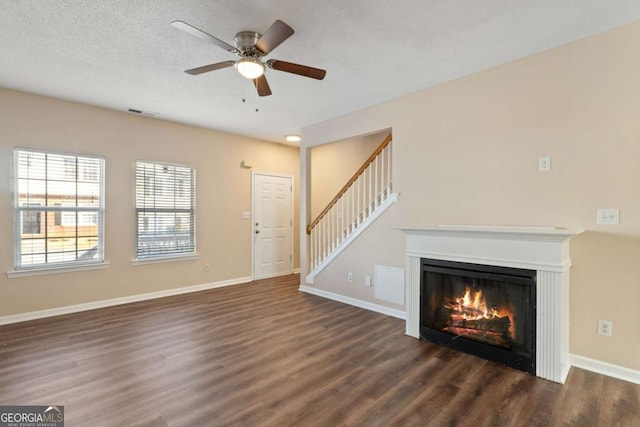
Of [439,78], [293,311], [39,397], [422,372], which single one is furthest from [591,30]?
[39,397]

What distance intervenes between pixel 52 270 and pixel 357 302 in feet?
13.0

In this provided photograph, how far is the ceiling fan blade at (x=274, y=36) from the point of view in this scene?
→ 199 centimetres

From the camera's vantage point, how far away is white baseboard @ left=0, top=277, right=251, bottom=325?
3647 mm

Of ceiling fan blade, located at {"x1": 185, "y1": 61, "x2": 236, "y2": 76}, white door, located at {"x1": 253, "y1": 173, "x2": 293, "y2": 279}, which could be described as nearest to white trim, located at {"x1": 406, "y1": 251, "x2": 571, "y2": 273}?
ceiling fan blade, located at {"x1": 185, "y1": 61, "x2": 236, "y2": 76}

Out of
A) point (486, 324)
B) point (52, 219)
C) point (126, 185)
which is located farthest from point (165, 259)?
point (486, 324)

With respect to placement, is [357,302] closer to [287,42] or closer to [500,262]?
[500,262]

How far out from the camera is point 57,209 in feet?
12.8

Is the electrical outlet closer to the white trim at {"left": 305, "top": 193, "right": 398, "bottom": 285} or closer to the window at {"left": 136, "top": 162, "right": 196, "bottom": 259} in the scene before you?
the white trim at {"left": 305, "top": 193, "right": 398, "bottom": 285}

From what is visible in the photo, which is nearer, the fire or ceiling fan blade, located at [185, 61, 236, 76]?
ceiling fan blade, located at [185, 61, 236, 76]

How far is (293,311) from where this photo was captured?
4012 millimetres

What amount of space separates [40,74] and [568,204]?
5254 millimetres

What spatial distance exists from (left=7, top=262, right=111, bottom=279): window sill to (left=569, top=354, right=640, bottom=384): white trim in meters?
5.43

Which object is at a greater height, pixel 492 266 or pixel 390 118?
pixel 390 118

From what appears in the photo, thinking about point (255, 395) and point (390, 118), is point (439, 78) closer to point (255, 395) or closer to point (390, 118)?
point (390, 118)
